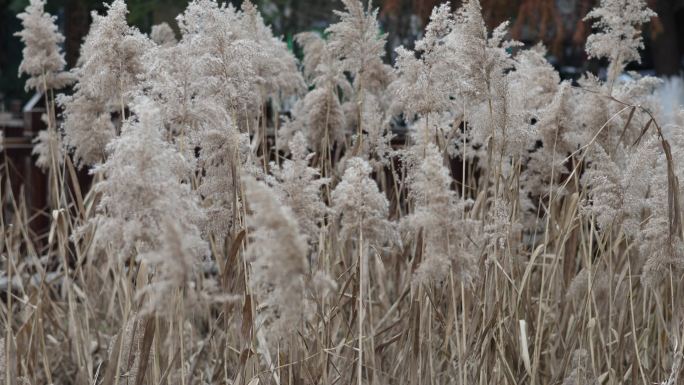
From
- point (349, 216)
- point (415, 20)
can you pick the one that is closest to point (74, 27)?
point (415, 20)

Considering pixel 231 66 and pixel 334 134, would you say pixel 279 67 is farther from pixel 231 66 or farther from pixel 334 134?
pixel 231 66

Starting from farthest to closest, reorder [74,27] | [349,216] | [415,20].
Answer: [415,20], [74,27], [349,216]

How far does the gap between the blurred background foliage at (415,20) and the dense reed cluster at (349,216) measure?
432 cm

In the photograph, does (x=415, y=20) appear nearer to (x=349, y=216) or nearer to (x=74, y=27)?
(x=74, y=27)

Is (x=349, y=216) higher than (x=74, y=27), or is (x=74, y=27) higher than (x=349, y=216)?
(x=74, y=27)

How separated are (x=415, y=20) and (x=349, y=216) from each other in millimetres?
8989

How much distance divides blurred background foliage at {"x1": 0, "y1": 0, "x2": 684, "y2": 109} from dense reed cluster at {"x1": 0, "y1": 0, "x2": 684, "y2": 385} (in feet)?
14.2

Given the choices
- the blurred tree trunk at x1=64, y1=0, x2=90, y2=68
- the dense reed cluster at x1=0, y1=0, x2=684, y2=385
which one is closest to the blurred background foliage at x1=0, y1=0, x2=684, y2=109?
the blurred tree trunk at x1=64, y1=0, x2=90, y2=68

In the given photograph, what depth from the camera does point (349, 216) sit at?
217 cm

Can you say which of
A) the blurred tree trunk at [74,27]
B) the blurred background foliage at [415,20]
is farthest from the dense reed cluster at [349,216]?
the blurred tree trunk at [74,27]

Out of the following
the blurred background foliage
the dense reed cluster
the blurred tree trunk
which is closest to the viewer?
the dense reed cluster

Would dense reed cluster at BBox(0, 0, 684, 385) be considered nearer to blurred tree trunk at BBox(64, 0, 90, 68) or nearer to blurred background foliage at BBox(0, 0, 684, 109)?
blurred background foliage at BBox(0, 0, 684, 109)

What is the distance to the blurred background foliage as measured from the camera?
8.12m

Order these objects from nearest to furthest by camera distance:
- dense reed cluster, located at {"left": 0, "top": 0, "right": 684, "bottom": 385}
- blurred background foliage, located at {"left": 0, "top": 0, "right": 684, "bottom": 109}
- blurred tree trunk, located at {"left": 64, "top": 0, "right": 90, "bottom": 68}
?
dense reed cluster, located at {"left": 0, "top": 0, "right": 684, "bottom": 385} < blurred background foliage, located at {"left": 0, "top": 0, "right": 684, "bottom": 109} < blurred tree trunk, located at {"left": 64, "top": 0, "right": 90, "bottom": 68}
